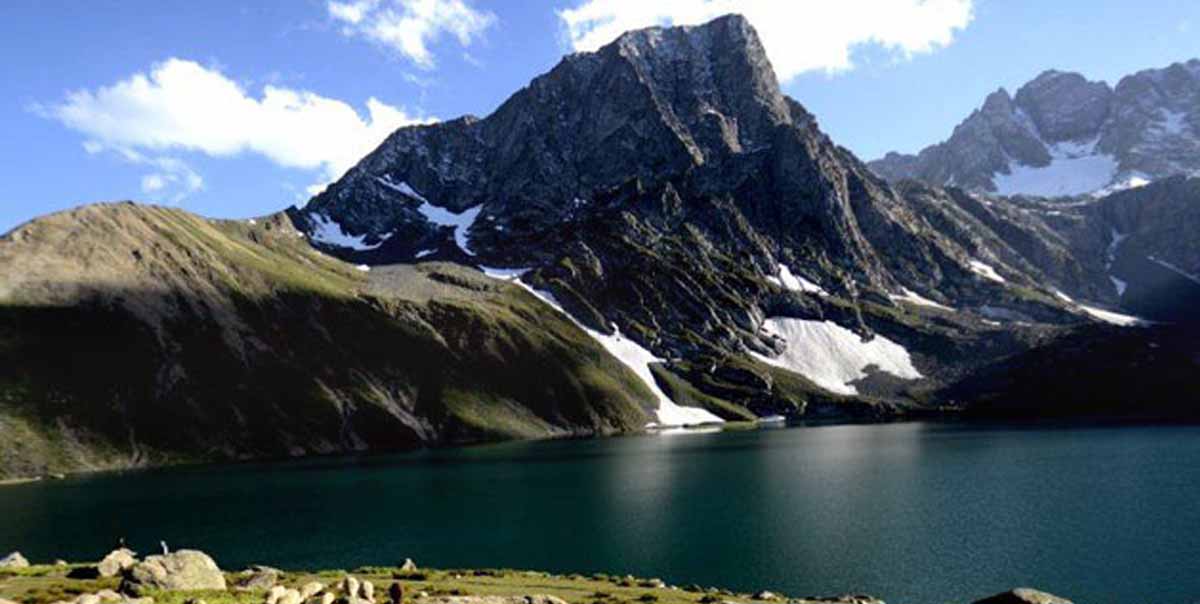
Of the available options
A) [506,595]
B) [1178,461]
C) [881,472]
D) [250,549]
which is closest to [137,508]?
[250,549]

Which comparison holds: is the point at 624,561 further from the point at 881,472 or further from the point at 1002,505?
the point at 881,472

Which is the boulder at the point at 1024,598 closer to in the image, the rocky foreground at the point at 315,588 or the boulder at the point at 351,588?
the rocky foreground at the point at 315,588

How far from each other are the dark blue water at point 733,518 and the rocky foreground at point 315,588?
1551 centimetres

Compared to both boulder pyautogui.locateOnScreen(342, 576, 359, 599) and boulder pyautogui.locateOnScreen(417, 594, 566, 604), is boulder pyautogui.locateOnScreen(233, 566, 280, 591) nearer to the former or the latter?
boulder pyautogui.locateOnScreen(342, 576, 359, 599)

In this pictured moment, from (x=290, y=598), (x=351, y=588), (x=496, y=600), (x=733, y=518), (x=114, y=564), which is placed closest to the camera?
(x=290, y=598)

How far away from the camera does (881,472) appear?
144250mm

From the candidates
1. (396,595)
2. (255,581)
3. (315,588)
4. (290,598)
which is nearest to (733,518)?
(255,581)

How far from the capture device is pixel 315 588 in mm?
46406

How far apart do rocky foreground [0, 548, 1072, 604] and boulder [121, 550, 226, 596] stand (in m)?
0.05

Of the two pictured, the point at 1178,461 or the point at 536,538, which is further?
the point at 1178,461

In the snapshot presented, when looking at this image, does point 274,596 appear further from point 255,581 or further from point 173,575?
point 255,581

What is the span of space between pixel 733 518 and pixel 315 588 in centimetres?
6660

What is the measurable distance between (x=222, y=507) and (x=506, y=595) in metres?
96.1

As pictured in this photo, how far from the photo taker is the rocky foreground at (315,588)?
4462 cm
